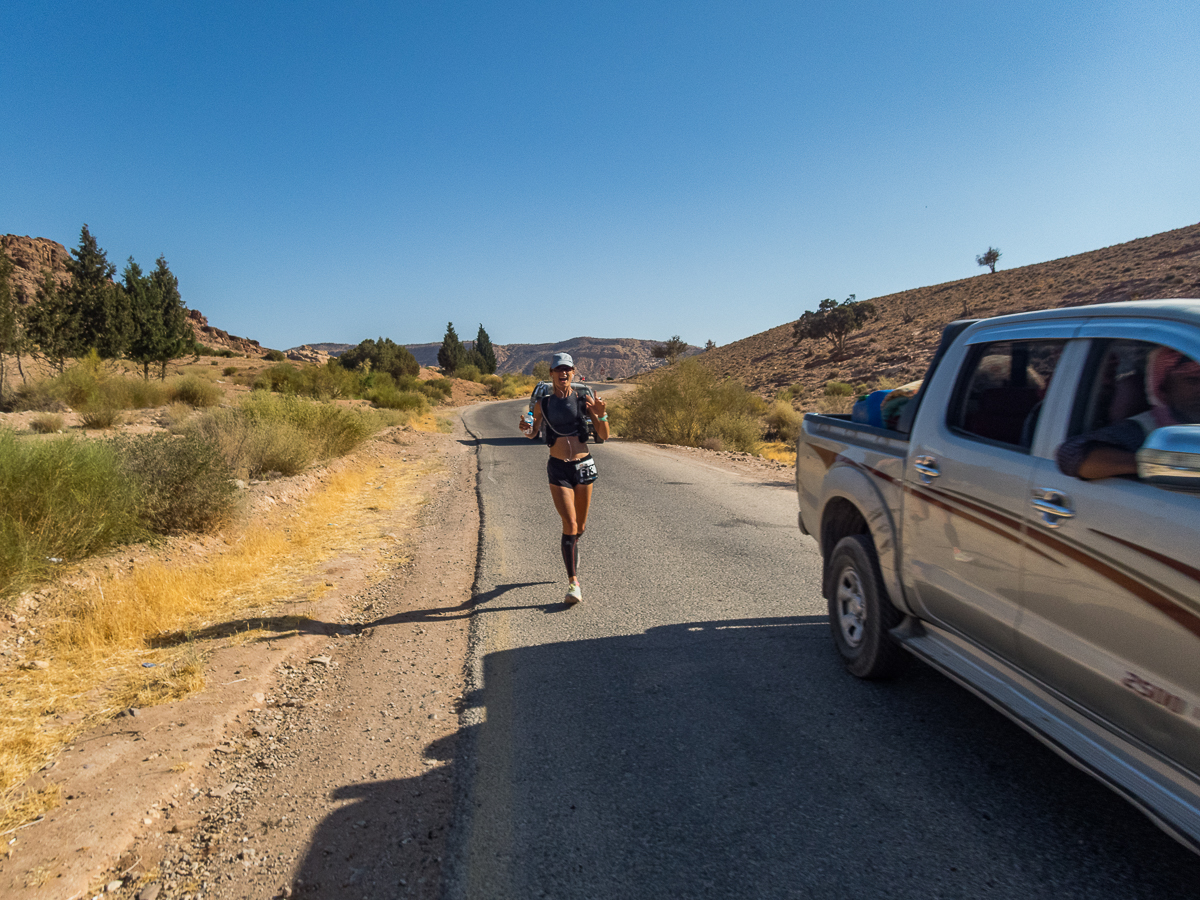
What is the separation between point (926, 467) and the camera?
10.9 ft

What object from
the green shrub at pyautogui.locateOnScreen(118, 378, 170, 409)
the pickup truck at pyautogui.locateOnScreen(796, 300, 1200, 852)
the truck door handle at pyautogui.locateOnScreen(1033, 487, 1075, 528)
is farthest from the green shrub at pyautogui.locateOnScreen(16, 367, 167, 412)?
the truck door handle at pyautogui.locateOnScreen(1033, 487, 1075, 528)

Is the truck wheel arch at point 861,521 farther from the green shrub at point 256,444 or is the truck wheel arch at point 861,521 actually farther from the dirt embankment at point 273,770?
the green shrub at point 256,444

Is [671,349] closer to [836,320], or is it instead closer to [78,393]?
[836,320]

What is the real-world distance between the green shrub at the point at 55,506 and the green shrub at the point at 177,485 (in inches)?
10.2

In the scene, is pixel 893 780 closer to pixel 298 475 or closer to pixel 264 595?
pixel 264 595

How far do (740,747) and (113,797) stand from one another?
283cm

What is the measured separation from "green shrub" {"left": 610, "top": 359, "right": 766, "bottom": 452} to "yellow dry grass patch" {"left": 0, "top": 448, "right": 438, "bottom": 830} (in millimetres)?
13873

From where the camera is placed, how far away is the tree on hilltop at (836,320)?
5397cm

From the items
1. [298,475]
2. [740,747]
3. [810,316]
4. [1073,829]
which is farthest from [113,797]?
[810,316]

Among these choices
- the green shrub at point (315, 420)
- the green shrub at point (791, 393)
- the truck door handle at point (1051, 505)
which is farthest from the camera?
the green shrub at point (791, 393)

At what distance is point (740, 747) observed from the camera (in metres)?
3.32

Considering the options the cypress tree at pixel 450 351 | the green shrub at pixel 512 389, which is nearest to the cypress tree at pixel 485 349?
the cypress tree at pixel 450 351

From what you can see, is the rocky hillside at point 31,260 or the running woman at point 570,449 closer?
the running woman at point 570,449

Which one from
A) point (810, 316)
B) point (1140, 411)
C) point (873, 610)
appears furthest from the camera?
point (810, 316)
